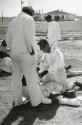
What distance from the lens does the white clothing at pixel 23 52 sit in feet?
21.0

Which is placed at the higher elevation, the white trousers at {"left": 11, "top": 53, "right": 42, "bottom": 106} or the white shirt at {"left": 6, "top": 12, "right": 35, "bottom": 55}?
the white shirt at {"left": 6, "top": 12, "right": 35, "bottom": 55}

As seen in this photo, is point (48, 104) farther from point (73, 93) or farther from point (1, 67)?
point (1, 67)

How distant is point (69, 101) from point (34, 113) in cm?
94

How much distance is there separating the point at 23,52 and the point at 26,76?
53cm

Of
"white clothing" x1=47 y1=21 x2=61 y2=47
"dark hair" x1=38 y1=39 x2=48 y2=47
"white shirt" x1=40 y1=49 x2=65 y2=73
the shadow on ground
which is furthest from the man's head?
"white clothing" x1=47 y1=21 x2=61 y2=47

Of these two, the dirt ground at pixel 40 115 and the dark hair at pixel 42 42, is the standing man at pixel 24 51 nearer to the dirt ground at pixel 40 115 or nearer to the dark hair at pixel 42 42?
the dirt ground at pixel 40 115

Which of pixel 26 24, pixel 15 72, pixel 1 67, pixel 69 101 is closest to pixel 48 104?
pixel 69 101

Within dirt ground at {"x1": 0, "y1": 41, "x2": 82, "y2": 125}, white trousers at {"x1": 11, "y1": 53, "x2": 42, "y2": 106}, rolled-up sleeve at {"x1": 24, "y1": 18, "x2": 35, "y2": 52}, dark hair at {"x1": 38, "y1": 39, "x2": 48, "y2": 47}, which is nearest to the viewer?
dirt ground at {"x1": 0, "y1": 41, "x2": 82, "y2": 125}

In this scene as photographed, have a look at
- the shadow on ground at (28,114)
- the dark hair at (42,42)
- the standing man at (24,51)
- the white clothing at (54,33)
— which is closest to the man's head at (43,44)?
the dark hair at (42,42)

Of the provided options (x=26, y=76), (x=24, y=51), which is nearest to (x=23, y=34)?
(x=24, y=51)

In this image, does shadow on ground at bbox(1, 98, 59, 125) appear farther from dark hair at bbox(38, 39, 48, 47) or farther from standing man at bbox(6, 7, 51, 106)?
dark hair at bbox(38, 39, 48, 47)

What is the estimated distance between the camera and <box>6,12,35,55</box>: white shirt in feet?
20.8

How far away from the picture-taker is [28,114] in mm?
6469

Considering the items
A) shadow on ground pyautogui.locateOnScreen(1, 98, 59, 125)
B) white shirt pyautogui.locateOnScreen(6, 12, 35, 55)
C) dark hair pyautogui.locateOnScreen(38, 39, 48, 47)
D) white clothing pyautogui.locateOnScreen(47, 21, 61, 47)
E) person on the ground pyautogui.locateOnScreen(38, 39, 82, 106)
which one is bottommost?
shadow on ground pyautogui.locateOnScreen(1, 98, 59, 125)
